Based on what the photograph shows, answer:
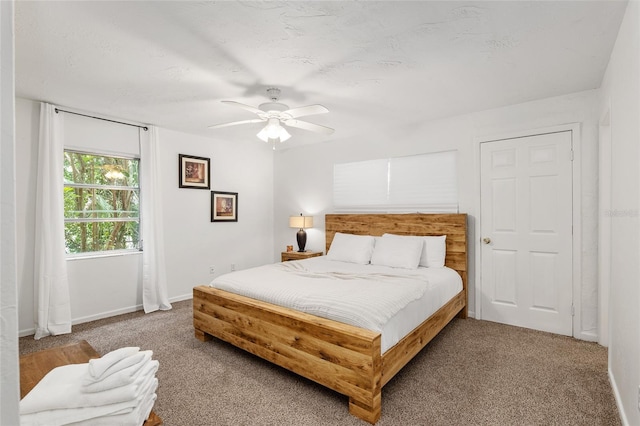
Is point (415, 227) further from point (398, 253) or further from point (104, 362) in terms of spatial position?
point (104, 362)

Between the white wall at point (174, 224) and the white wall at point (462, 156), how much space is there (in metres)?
0.47

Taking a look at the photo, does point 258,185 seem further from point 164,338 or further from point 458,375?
point 458,375

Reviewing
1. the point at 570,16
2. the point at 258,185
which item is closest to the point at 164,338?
the point at 258,185

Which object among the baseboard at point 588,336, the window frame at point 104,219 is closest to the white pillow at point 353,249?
the baseboard at point 588,336

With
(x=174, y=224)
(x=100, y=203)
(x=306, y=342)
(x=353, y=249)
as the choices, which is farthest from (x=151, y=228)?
(x=306, y=342)

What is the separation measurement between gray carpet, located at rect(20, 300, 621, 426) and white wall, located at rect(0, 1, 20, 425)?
170cm

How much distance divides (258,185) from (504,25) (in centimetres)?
430

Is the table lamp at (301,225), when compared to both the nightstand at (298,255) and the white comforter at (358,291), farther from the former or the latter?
the white comforter at (358,291)

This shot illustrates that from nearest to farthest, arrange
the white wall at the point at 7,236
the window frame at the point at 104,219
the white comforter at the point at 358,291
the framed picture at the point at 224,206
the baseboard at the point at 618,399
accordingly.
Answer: the white wall at the point at 7,236 → the baseboard at the point at 618,399 → the white comforter at the point at 358,291 → the window frame at the point at 104,219 → the framed picture at the point at 224,206

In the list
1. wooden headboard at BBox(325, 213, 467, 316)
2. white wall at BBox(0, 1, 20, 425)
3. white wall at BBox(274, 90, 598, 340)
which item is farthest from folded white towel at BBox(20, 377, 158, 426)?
white wall at BBox(274, 90, 598, 340)

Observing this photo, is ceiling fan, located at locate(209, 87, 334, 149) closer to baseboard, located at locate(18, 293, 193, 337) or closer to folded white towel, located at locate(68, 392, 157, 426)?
folded white towel, located at locate(68, 392, 157, 426)

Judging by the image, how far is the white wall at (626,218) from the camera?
158 cm

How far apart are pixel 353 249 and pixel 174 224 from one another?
255 centimetres

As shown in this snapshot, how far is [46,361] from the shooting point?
1785 millimetres
